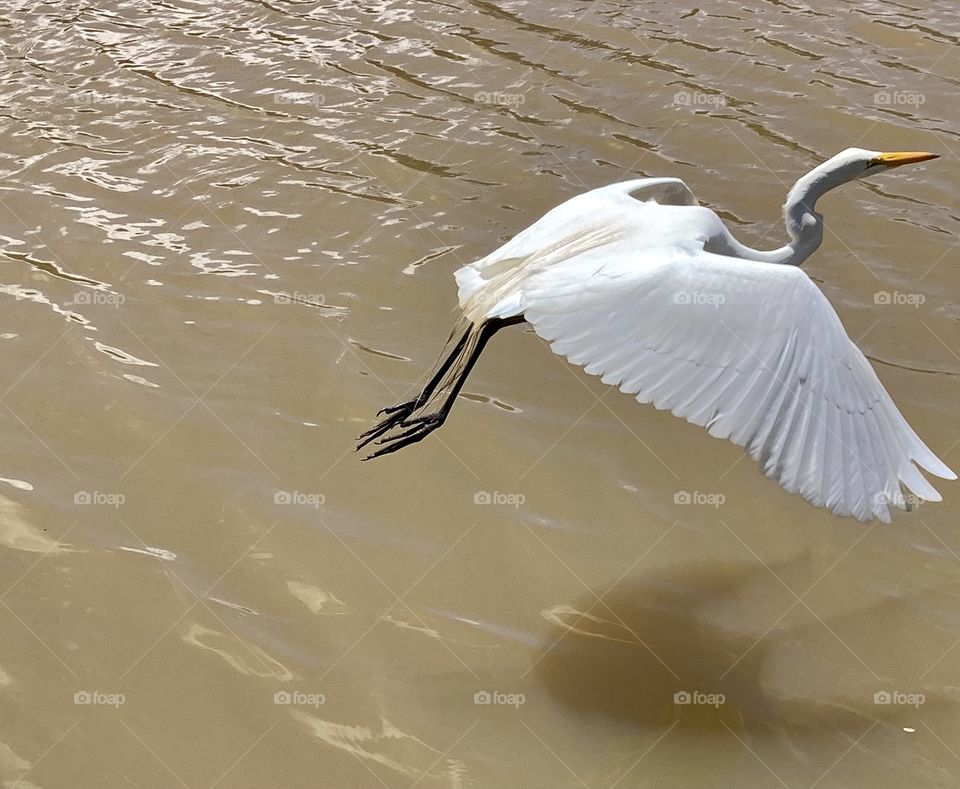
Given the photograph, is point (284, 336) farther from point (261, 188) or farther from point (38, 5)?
point (38, 5)

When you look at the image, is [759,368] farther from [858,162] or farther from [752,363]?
[858,162]

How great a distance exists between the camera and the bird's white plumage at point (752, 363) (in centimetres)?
349

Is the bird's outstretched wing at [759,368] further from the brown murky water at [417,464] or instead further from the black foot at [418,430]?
the brown murky water at [417,464]

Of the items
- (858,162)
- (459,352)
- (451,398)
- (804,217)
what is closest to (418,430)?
(451,398)

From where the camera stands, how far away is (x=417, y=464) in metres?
4.64

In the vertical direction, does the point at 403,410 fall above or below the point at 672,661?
above

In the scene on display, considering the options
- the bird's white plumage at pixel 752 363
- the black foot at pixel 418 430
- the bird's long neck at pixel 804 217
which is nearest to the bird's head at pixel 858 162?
the bird's long neck at pixel 804 217

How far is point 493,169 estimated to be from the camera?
6.52 meters

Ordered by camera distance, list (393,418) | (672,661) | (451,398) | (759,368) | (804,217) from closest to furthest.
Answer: (759,368), (672,661), (451,398), (393,418), (804,217)

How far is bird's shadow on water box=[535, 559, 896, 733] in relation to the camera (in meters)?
3.78

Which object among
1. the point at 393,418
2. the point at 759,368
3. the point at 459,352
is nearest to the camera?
the point at 759,368

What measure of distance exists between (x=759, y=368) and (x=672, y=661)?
115cm

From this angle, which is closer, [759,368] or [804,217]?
[759,368]

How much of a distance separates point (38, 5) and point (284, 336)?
4.64 m
